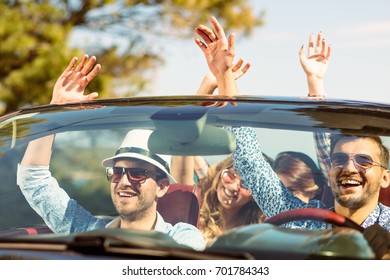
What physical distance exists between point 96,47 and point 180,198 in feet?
47.0

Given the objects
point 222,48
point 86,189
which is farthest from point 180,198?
point 222,48

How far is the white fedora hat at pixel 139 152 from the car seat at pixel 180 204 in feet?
0.12

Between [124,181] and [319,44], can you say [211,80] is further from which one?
[124,181]

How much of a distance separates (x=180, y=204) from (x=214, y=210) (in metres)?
0.09

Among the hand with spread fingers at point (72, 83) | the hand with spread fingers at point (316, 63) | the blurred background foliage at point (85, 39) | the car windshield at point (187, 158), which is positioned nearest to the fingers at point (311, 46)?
the hand with spread fingers at point (316, 63)

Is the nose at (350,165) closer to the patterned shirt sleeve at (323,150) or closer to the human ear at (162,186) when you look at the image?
the patterned shirt sleeve at (323,150)

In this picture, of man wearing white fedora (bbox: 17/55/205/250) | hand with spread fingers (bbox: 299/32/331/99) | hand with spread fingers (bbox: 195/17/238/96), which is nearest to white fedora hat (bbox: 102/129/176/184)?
man wearing white fedora (bbox: 17/55/205/250)

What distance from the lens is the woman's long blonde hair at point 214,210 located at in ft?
7.73

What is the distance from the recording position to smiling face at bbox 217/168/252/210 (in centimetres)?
248

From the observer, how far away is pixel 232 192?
8.36ft

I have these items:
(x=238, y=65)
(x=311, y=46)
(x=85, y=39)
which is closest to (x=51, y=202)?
(x=238, y=65)

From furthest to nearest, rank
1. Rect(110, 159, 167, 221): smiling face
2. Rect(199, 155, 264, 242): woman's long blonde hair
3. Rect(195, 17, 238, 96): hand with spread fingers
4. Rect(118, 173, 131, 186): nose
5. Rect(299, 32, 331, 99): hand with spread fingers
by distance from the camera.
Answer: Rect(299, 32, 331, 99): hand with spread fingers, Rect(195, 17, 238, 96): hand with spread fingers, Rect(118, 173, 131, 186): nose, Rect(110, 159, 167, 221): smiling face, Rect(199, 155, 264, 242): woman's long blonde hair

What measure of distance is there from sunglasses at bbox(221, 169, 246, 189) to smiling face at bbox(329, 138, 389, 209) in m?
0.26

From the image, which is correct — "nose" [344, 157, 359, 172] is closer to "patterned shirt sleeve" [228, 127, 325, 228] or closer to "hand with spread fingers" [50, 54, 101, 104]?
"patterned shirt sleeve" [228, 127, 325, 228]
